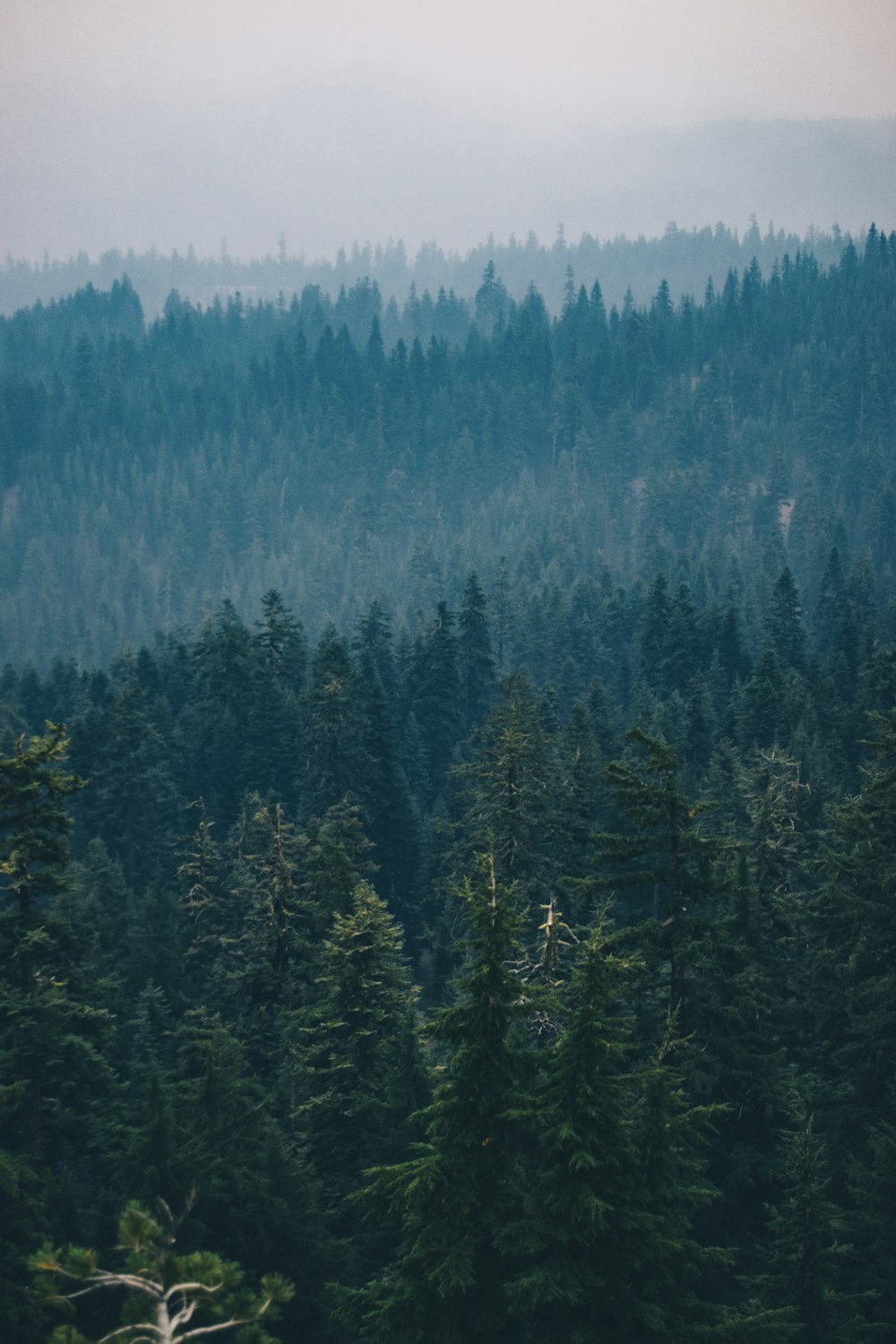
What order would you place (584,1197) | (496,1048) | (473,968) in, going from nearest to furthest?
1. (584,1197)
2. (496,1048)
3. (473,968)

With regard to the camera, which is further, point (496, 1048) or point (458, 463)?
point (458, 463)

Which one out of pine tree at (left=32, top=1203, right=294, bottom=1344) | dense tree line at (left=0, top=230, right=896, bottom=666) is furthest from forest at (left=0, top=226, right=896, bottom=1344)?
dense tree line at (left=0, top=230, right=896, bottom=666)

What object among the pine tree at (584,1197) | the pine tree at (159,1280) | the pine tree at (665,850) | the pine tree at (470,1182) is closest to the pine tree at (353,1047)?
the pine tree at (665,850)

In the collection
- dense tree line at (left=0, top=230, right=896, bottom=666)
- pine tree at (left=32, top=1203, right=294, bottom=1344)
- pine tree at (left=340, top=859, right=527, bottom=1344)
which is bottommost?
dense tree line at (left=0, top=230, right=896, bottom=666)

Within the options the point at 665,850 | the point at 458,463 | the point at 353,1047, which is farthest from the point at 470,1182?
the point at 458,463

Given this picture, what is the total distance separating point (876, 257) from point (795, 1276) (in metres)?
195

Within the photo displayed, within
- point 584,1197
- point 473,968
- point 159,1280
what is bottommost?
point 584,1197

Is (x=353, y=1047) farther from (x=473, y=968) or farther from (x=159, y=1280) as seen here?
(x=159, y=1280)

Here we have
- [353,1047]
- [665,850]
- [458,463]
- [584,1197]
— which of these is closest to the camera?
[584,1197]

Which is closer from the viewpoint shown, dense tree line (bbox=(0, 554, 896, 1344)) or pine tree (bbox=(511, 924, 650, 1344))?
pine tree (bbox=(511, 924, 650, 1344))

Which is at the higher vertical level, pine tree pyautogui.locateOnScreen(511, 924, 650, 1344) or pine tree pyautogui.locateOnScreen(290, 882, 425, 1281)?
pine tree pyautogui.locateOnScreen(511, 924, 650, 1344)

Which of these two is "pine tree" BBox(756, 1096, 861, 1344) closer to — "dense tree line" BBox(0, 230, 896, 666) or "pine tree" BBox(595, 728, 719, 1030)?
"pine tree" BBox(595, 728, 719, 1030)

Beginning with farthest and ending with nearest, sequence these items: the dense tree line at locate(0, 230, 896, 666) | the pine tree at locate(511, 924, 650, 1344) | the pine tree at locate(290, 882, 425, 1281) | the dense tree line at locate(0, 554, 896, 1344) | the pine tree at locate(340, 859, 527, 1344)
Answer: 1. the dense tree line at locate(0, 230, 896, 666)
2. the pine tree at locate(290, 882, 425, 1281)
3. the dense tree line at locate(0, 554, 896, 1344)
4. the pine tree at locate(340, 859, 527, 1344)
5. the pine tree at locate(511, 924, 650, 1344)

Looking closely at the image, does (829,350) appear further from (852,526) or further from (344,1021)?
(344,1021)
